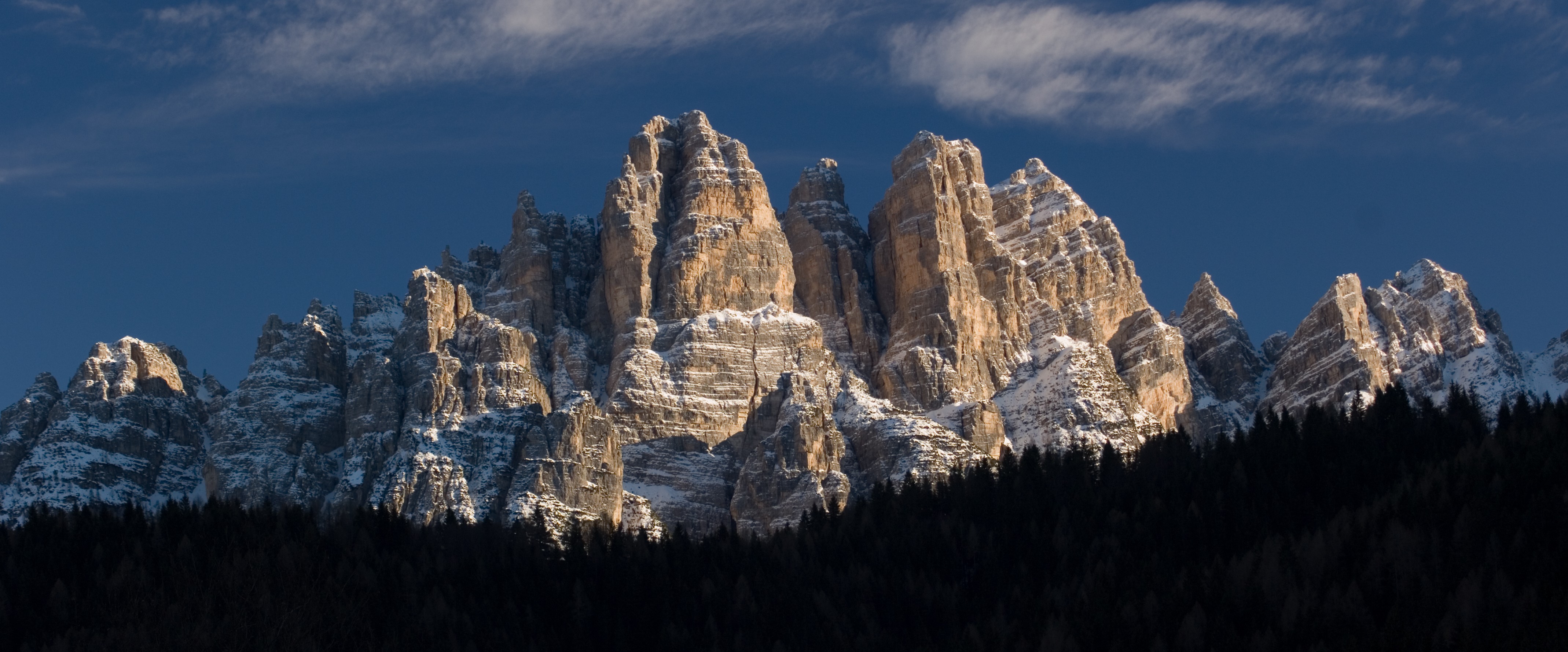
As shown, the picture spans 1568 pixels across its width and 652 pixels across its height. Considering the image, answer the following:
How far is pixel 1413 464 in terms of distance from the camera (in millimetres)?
131625

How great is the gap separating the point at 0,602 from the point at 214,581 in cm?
1208

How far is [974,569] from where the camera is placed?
12519cm

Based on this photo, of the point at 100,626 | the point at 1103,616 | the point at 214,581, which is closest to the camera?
the point at 1103,616

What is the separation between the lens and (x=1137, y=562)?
118125 millimetres

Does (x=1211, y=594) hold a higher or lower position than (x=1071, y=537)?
lower

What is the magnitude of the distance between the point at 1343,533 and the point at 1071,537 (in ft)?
62.3

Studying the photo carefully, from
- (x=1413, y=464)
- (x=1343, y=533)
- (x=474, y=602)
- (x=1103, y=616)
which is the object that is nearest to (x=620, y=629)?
(x=474, y=602)

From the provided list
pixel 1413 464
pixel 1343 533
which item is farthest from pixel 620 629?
pixel 1413 464

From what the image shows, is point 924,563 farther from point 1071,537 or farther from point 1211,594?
point 1211,594

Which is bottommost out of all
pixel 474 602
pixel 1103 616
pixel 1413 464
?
pixel 1103 616

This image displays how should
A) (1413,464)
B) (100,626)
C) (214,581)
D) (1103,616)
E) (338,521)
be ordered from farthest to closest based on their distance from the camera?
(338,521) < (1413,464) < (214,581) < (100,626) < (1103,616)

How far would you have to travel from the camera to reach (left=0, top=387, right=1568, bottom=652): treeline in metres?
103

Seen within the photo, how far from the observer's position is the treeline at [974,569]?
103188 mm

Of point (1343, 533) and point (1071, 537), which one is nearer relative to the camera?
point (1343, 533)
